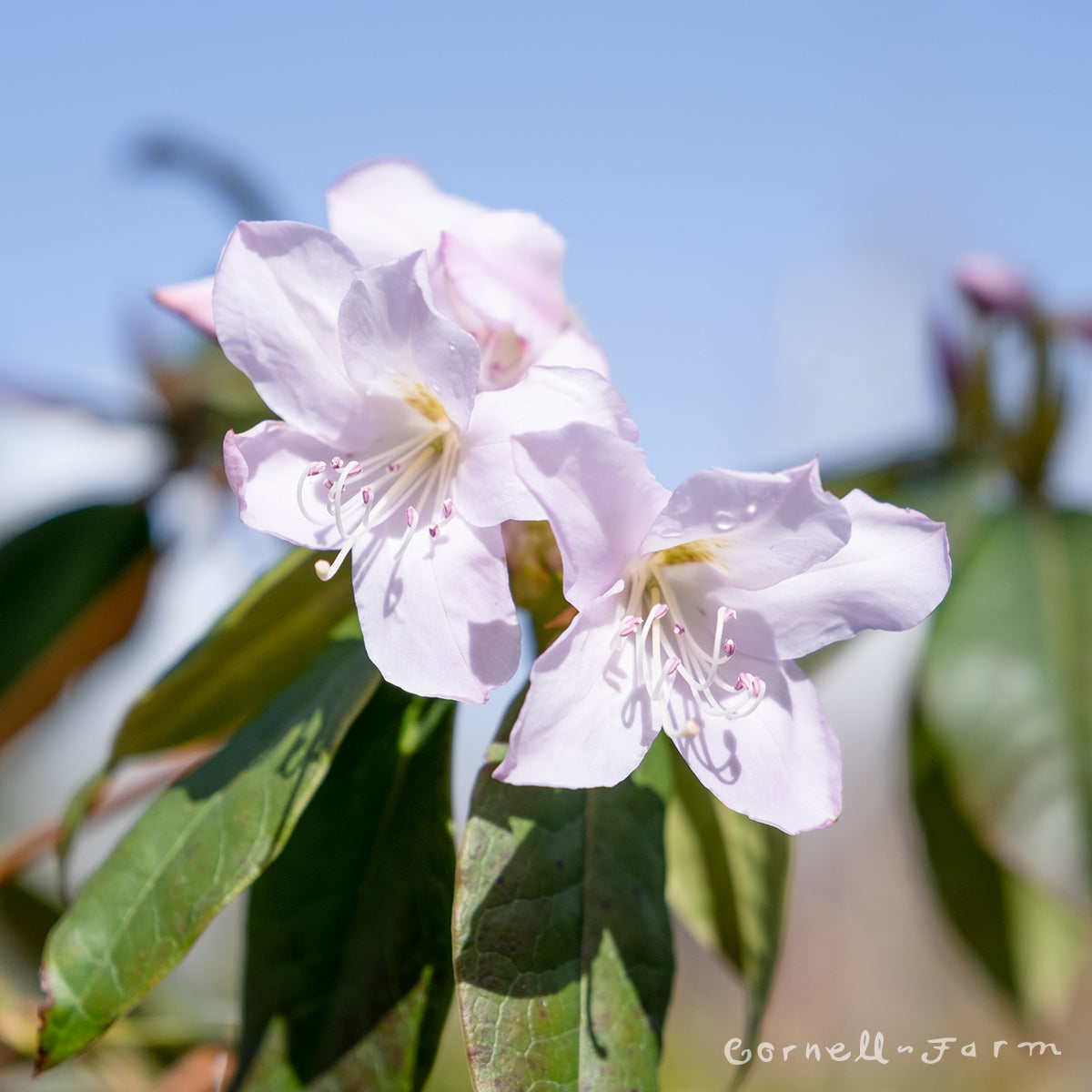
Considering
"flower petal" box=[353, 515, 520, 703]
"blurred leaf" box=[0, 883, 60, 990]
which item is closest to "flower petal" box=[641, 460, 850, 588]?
"flower petal" box=[353, 515, 520, 703]

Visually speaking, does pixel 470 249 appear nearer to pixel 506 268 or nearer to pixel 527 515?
pixel 506 268

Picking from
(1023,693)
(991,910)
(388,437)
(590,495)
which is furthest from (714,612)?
(991,910)

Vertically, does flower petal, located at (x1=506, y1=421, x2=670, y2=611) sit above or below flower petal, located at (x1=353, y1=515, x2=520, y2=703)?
above

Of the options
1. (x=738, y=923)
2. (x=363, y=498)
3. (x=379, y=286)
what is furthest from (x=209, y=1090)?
(x=379, y=286)

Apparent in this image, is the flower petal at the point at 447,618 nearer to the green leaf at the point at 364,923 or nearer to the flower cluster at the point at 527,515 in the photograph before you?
the flower cluster at the point at 527,515

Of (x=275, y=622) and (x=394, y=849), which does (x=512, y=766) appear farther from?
(x=275, y=622)

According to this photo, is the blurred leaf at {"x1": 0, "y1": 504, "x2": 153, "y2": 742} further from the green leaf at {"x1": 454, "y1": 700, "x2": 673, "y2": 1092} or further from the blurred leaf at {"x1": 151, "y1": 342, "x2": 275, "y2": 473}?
the green leaf at {"x1": 454, "y1": 700, "x2": 673, "y2": 1092}

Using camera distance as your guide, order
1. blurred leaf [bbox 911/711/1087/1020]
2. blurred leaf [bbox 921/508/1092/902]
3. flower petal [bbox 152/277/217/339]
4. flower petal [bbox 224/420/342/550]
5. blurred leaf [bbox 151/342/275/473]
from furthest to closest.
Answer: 1. blurred leaf [bbox 151/342/275/473]
2. blurred leaf [bbox 911/711/1087/1020]
3. blurred leaf [bbox 921/508/1092/902]
4. flower petal [bbox 152/277/217/339]
5. flower petal [bbox 224/420/342/550]
